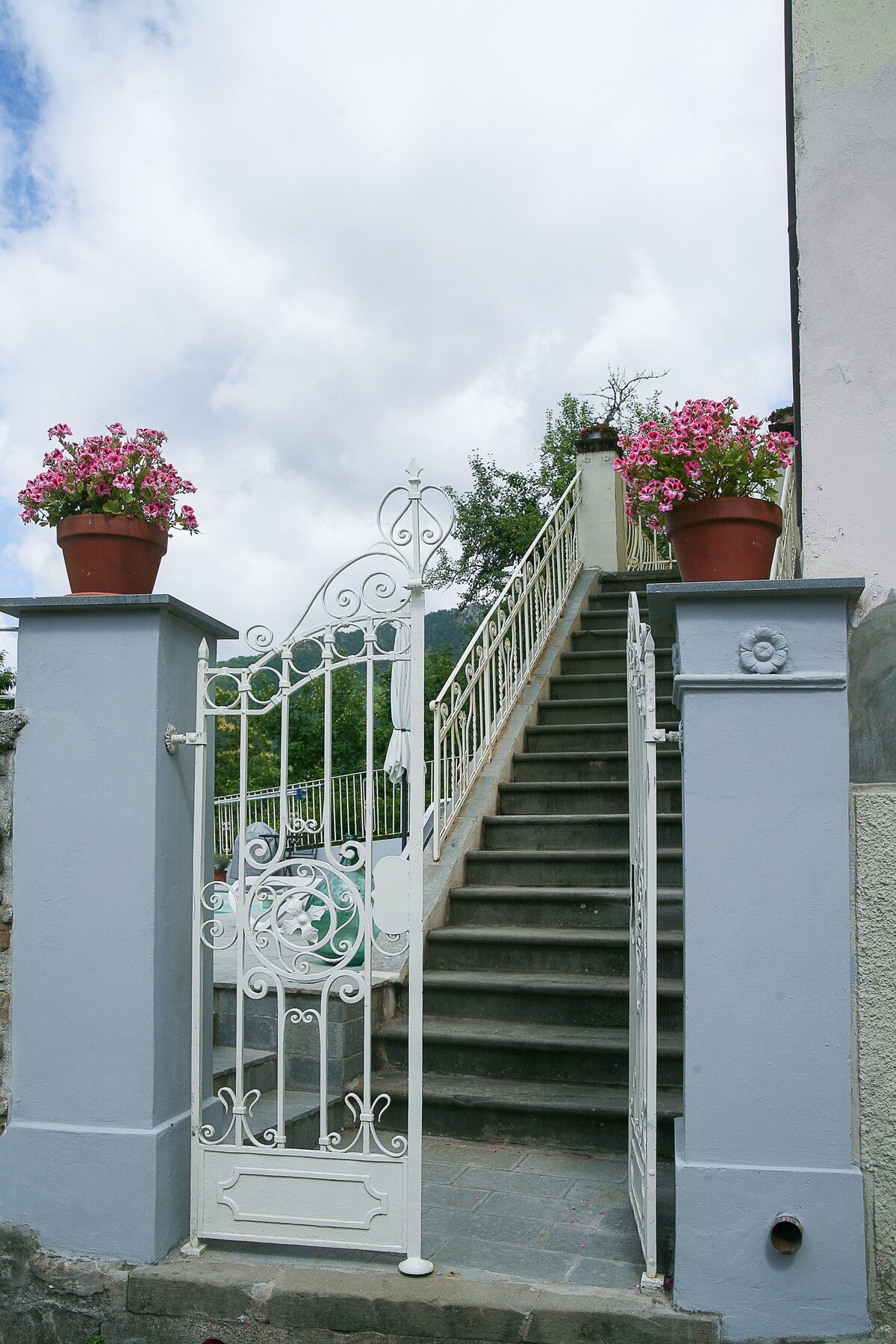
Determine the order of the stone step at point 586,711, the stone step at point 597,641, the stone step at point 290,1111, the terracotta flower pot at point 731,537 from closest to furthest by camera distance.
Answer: the terracotta flower pot at point 731,537
the stone step at point 290,1111
the stone step at point 586,711
the stone step at point 597,641

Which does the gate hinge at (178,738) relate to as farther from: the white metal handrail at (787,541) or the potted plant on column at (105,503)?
the white metal handrail at (787,541)

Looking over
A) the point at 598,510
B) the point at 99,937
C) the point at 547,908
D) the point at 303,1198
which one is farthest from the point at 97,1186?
the point at 598,510

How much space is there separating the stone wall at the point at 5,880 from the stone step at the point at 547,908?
2551 mm

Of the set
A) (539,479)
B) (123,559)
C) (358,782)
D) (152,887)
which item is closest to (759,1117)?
(152,887)

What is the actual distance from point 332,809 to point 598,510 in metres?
6.68

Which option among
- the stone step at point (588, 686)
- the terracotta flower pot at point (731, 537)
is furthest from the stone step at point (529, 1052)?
the stone step at point (588, 686)

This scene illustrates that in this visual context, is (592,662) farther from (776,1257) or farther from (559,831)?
(776,1257)

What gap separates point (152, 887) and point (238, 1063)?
2.01ft

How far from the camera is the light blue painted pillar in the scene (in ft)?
10.9

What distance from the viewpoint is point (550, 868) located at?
579cm

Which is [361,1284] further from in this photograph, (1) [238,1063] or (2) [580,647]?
(2) [580,647]

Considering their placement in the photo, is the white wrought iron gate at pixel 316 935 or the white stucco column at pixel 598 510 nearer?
the white wrought iron gate at pixel 316 935

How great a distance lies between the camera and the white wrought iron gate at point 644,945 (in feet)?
10.2

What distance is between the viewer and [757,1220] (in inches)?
115
